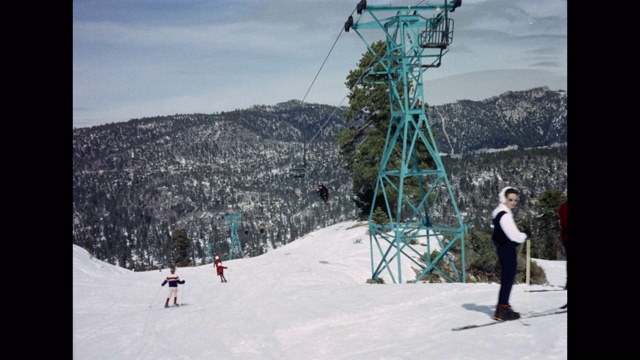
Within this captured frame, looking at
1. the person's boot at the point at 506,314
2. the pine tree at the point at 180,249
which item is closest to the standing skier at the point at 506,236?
the person's boot at the point at 506,314

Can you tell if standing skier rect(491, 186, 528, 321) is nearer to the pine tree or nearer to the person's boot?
the person's boot

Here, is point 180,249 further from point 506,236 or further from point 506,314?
point 506,236

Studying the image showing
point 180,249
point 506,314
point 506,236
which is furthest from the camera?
point 180,249

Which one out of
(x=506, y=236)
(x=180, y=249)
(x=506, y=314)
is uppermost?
(x=506, y=236)

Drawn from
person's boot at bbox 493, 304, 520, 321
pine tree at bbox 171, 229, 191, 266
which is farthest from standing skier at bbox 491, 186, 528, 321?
pine tree at bbox 171, 229, 191, 266

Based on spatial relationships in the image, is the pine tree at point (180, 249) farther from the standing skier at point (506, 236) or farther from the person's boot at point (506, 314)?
the standing skier at point (506, 236)

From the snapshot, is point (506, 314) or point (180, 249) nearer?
point (506, 314)

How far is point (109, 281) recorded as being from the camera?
2280 cm

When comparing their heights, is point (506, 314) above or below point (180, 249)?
above

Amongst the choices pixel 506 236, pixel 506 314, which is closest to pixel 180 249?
pixel 506 314
